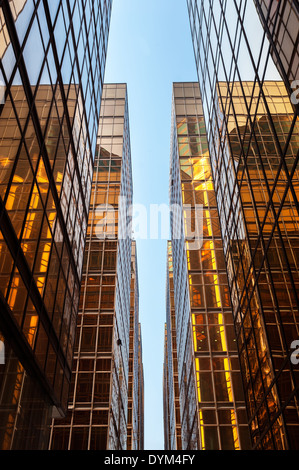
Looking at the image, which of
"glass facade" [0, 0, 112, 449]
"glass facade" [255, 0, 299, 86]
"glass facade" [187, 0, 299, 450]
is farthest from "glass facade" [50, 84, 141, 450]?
"glass facade" [255, 0, 299, 86]

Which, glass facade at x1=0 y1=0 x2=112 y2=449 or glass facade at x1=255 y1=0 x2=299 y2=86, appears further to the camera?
glass facade at x1=255 y1=0 x2=299 y2=86

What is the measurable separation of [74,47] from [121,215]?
32.0 meters

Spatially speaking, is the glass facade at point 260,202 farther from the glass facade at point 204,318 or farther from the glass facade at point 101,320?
the glass facade at point 101,320

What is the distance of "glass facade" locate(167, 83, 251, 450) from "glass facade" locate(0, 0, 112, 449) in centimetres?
1748

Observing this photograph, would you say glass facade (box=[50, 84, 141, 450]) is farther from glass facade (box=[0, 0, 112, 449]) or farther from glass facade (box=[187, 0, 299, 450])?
glass facade (box=[187, 0, 299, 450])

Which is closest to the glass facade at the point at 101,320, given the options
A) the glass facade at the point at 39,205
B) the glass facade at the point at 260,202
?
the glass facade at the point at 39,205

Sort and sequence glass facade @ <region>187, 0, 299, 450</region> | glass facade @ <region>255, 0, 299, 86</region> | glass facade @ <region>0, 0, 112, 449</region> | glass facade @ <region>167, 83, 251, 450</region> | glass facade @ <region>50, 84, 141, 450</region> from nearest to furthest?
glass facade @ <region>0, 0, 112, 449</region>
glass facade @ <region>255, 0, 299, 86</region>
glass facade @ <region>187, 0, 299, 450</region>
glass facade @ <region>167, 83, 251, 450</region>
glass facade @ <region>50, 84, 141, 450</region>

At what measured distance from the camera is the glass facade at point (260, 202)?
46.0ft

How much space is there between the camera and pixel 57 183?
17531 mm

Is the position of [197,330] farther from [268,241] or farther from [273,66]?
[273,66]

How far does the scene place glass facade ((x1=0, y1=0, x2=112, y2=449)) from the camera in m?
11.5

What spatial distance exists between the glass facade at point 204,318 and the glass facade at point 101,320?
Answer: 24.5 feet

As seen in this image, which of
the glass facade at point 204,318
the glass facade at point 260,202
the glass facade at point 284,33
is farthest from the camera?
the glass facade at point 204,318
